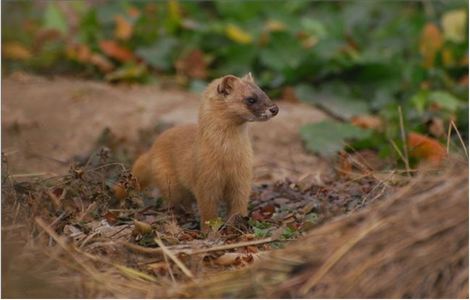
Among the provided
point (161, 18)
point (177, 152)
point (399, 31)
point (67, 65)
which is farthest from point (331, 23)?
point (177, 152)

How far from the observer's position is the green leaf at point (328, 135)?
10.0 metres

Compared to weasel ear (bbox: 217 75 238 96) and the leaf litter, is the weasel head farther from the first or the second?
the leaf litter

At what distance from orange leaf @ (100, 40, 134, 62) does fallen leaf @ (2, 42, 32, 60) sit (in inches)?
43.2

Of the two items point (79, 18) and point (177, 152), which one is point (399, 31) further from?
point (177, 152)

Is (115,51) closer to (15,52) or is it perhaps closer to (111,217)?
(15,52)

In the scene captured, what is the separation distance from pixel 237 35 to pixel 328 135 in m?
2.61

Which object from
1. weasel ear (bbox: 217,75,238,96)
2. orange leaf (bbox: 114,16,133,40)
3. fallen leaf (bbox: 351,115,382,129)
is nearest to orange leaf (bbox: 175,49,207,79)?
orange leaf (bbox: 114,16,133,40)

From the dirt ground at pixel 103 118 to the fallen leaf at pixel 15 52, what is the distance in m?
0.97

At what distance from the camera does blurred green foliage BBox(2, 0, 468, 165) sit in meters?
11.5

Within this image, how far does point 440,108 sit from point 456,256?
18.2ft

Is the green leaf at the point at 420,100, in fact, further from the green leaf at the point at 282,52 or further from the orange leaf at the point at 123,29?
the orange leaf at the point at 123,29

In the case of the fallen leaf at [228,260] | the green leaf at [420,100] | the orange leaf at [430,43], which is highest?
the fallen leaf at [228,260]

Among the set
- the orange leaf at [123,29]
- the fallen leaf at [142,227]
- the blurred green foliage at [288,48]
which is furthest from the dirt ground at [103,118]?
the fallen leaf at [142,227]

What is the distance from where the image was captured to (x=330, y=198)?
23.7ft
